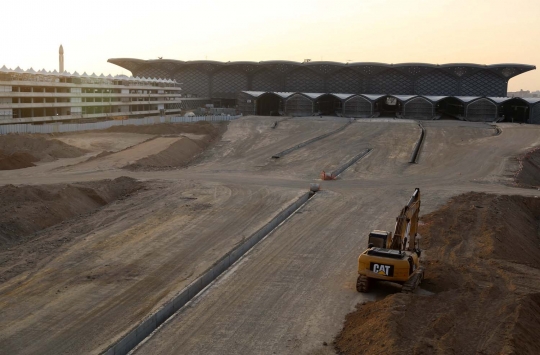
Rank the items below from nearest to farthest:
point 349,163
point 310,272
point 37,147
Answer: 1. point 310,272
2. point 349,163
3. point 37,147

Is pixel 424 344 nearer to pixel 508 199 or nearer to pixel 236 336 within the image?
pixel 236 336

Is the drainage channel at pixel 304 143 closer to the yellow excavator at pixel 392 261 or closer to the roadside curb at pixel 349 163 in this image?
the roadside curb at pixel 349 163

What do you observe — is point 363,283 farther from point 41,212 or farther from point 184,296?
point 41,212

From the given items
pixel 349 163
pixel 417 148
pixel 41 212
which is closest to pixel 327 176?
pixel 349 163

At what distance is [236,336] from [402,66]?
8387 cm

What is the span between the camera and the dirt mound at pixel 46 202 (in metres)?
22.7

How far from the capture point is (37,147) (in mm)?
42406

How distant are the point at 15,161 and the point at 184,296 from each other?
24.9 m

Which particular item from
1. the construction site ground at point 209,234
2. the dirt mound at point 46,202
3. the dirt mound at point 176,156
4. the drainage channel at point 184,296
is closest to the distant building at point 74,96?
the construction site ground at point 209,234

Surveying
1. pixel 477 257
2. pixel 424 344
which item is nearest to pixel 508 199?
pixel 477 257

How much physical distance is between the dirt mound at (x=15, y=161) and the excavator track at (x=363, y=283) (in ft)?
86.8

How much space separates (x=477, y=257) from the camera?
20.0 metres

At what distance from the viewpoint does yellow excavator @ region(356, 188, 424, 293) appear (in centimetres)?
1551

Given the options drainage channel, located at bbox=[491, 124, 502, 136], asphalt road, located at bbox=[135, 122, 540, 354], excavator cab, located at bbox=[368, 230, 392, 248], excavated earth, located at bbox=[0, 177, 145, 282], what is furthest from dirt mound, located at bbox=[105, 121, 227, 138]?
excavator cab, located at bbox=[368, 230, 392, 248]
